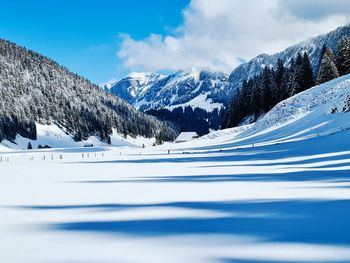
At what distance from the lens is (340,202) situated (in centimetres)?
923

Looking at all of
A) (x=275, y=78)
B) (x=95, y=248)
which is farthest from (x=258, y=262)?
(x=275, y=78)

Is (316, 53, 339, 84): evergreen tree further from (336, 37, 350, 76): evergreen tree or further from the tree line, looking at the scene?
(336, 37, 350, 76): evergreen tree

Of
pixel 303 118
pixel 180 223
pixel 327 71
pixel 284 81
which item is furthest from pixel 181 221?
pixel 284 81

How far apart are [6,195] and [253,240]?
907cm

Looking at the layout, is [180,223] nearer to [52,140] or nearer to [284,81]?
[284,81]

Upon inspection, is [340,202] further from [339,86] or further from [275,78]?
[275,78]

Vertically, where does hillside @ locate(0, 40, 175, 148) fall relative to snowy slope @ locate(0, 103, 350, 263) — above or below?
above

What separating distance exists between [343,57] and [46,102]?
425 ft

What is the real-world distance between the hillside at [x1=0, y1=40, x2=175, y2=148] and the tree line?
79.5 metres

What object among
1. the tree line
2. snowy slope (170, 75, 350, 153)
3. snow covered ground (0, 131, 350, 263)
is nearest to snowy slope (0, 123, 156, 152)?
the tree line

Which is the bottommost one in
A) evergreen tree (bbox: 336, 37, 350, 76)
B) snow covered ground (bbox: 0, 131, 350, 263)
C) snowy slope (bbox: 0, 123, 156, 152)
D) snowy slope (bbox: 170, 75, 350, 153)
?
snow covered ground (bbox: 0, 131, 350, 263)

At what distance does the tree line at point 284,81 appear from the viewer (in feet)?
224

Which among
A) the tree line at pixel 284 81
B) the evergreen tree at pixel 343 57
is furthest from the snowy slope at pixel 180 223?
the evergreen tree at pixel 343 57

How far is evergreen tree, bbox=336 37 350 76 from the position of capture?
6782cm
